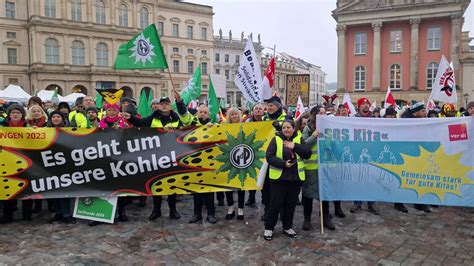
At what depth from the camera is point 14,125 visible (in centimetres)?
584

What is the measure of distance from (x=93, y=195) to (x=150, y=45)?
2.76m

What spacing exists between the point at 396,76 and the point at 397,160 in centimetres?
4436

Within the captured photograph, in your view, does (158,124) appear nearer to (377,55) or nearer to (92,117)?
(92,117)

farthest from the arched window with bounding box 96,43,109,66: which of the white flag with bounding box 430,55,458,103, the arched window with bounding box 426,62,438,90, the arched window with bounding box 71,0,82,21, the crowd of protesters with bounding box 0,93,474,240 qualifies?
the white flag with bounding box 430,55,458,103

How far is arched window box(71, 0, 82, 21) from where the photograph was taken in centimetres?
4997

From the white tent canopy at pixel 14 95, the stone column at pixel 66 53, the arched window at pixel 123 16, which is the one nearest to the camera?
the white tent canopy at pixel 14 95

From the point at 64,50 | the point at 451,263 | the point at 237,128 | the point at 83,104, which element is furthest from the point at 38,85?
the point at 451,263

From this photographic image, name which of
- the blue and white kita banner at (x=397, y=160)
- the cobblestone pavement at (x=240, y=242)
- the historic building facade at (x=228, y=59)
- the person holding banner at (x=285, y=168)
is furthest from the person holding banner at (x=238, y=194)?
the historic building facade at (x=228, y=59)

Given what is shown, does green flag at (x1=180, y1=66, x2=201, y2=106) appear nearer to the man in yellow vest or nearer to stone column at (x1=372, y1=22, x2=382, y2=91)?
the man in yellow vest

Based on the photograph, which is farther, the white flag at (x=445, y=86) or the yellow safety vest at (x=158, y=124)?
the white flag at (x=445, y=86)

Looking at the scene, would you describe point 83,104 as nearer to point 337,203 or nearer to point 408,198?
point 337,203

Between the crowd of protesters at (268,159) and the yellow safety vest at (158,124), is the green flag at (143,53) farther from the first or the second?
the yellow safety vest at (158,124)

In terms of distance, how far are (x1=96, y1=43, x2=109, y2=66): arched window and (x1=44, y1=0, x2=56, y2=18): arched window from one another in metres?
6.61

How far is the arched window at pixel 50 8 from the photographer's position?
4806cm
